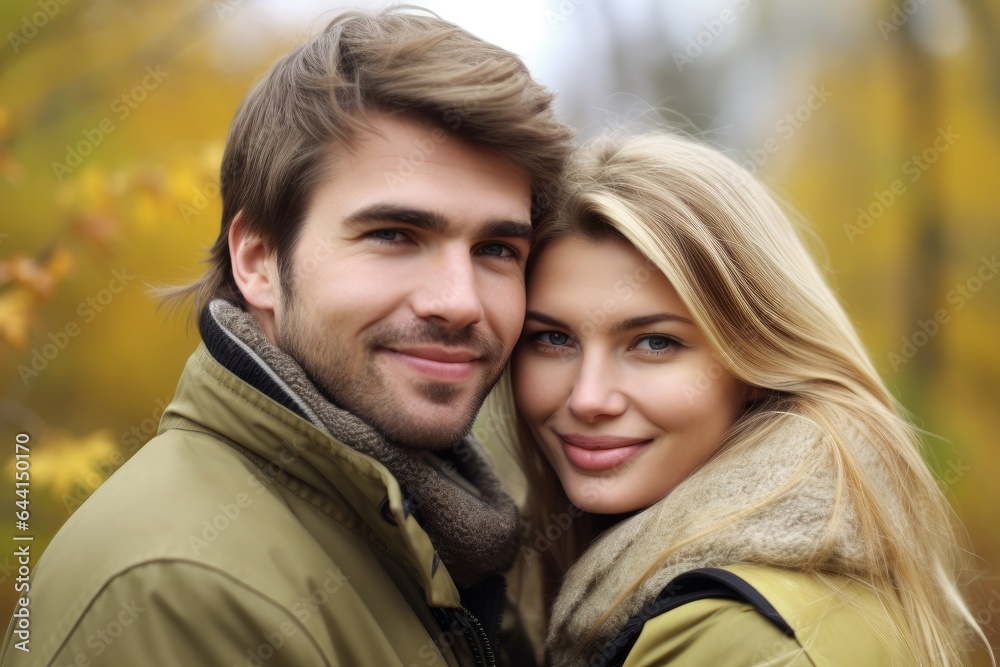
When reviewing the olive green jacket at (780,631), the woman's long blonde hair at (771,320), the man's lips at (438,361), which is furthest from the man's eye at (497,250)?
the olive green jacket at (780,631)

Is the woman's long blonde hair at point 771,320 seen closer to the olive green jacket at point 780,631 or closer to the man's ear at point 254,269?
the olive green jacket at point 780,631

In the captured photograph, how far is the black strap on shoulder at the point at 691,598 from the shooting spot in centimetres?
177

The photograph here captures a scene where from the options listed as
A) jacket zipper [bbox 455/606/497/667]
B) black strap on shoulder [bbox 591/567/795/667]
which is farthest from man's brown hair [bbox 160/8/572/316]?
black strap on shoulder [bbox 591/567/795/667]

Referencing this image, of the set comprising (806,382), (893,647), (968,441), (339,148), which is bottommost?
(968,441)

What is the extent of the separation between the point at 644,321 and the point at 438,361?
2.02 feet

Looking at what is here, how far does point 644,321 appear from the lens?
2375 millimetres

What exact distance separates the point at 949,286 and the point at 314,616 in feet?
16.2

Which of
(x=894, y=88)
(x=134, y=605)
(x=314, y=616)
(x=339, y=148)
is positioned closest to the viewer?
(x=134, y=605)

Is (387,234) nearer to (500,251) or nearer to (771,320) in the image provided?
(500,251)

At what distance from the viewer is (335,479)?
1.96 m

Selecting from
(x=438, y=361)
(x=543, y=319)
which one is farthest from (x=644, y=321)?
(x=438, y=361)

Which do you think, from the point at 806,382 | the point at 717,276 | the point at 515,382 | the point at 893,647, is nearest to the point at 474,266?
the point at 515,382

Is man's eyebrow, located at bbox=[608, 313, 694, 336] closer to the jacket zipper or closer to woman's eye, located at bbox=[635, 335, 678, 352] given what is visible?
woman's eye, located at bbox=[635, 335, 678, 352]

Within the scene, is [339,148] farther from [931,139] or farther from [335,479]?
[931,139]
